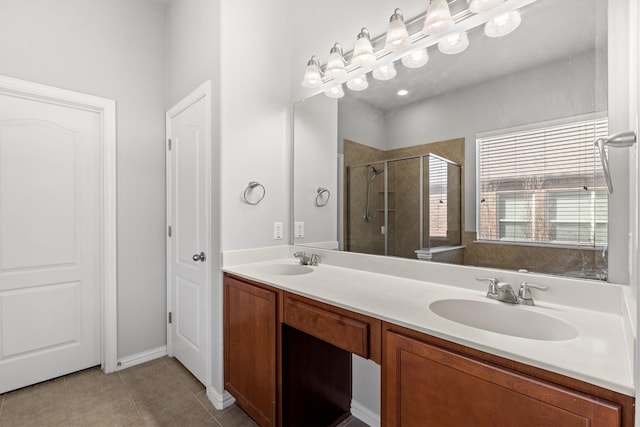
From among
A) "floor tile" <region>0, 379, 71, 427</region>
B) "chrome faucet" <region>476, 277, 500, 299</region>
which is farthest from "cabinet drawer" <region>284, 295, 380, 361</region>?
"floor tile" <region>0, 379, 71, 427</region>

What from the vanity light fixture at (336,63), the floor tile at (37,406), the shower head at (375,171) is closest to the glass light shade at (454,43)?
the vanity light fixture at (336,63)

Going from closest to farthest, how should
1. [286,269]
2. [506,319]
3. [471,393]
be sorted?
[471,393] → [506,319] → [286,269]

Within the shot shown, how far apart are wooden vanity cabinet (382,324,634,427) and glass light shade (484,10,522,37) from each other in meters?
1.29

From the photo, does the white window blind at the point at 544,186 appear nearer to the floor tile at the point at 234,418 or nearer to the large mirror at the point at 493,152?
the large mirror at the point at 493,152

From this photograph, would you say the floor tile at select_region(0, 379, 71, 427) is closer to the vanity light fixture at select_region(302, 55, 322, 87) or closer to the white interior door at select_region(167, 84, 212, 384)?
the white interior door at select_region(167, 84, 212, 384)

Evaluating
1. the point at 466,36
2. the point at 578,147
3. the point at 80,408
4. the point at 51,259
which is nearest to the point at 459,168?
the point at 578,147

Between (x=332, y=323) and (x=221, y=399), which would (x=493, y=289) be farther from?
(x=221, y=399)

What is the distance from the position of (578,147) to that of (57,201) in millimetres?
2994

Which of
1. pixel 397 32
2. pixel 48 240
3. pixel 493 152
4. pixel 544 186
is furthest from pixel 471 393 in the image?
pixel 48 240

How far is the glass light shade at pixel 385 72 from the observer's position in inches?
65.7

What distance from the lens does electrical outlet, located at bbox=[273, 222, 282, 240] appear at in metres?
2.17

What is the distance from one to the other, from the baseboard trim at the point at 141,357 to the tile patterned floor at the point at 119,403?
0.06 meters

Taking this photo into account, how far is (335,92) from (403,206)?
897mm

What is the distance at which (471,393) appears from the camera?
2.65ft
